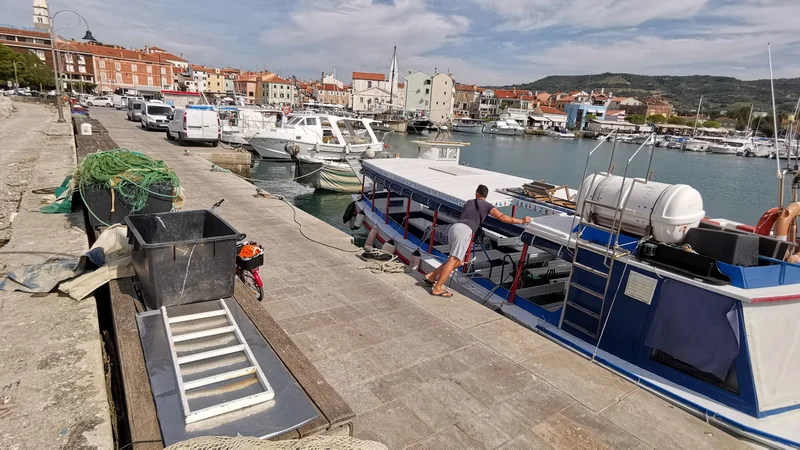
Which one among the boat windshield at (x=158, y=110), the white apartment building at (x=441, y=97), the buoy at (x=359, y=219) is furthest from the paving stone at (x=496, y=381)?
the white apartment building at (x=441, y=97)

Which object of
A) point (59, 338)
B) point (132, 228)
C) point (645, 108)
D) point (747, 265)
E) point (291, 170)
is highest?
point (645, 108)

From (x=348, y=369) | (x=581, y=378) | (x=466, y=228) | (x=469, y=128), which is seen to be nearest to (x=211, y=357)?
(x=348, y=369)

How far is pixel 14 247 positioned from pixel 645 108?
174 meters

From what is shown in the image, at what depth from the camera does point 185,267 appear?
3787 mm

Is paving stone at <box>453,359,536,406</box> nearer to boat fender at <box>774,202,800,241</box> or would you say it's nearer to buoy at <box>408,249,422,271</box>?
boat fender at <box>774,202,800,241</box>

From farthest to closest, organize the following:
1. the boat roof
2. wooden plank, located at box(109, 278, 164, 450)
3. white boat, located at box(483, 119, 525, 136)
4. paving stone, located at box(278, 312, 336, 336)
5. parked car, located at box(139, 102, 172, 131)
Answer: white boat, located at box(483, 119, 525, 136)
parked car, located at box(139, 102, 172, 131)
the boat roof
paving stone, located at box(278, 312, 336, 336)
wooden plank, located at box(109, 278, 164, 450)

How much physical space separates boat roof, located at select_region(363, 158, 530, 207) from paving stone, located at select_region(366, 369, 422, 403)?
4241mm

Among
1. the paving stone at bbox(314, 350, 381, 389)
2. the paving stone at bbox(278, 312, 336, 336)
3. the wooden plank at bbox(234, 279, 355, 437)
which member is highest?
the wooden plank at bbox(234, 279, 355, 437)

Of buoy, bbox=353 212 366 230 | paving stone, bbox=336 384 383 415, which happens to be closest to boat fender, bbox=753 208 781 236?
paving stone, bbox=336 384 383 415

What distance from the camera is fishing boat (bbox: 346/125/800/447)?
464cm

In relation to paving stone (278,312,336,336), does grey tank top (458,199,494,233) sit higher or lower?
higher

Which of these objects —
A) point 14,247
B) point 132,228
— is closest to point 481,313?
point 132,228

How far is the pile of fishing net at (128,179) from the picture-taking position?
5871 millimetres

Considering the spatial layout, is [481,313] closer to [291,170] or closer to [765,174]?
[291,170]
